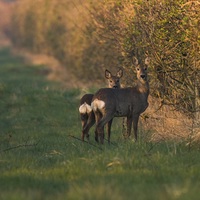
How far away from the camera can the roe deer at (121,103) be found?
39.9 feet

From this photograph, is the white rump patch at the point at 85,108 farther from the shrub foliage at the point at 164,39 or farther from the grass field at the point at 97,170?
the shrub foliage at the point at 164,39

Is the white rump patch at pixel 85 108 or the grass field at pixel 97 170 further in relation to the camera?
the white rump patch at pixel 85 108

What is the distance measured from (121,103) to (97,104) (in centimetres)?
58

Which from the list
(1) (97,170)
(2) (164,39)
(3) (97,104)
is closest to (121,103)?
(3) (97,104)

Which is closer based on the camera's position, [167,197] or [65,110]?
[167,197]

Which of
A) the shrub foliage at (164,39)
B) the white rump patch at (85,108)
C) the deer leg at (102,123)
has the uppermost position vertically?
the shrub foliage at (164,39)

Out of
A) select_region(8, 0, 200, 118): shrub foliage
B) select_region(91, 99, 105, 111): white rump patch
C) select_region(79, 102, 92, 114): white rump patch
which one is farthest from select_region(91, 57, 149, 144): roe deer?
select_region(8, 0, 200, 118): shrub foliage

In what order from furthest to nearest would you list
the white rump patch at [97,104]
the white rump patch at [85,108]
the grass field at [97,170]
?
the white rump patch at [85,108]
the white rump patch at [97,104]
the grass field at [97,170]

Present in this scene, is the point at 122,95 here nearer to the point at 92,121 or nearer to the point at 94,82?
the point at 92,121

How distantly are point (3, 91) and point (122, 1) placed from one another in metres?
10.6

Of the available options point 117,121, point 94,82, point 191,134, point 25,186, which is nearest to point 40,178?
point 25,186

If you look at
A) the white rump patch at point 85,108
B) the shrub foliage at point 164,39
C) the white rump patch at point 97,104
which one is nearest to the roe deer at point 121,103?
the white rump patch at point 97,104

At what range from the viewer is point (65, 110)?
20.5 metres

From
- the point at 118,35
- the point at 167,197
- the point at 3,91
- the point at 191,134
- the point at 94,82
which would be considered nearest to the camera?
the point at 167,197
